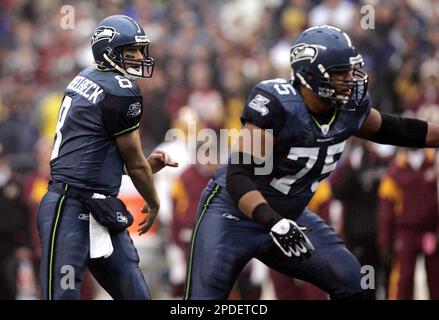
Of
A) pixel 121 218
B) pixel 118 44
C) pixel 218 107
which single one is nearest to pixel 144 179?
pixel 121 218

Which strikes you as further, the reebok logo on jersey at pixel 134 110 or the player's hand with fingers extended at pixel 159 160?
the player's hand with fingers extended at pixel 159 160

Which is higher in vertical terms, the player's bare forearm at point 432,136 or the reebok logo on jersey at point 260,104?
the reebok logo on jersey at point 260,104

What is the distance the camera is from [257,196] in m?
6.01

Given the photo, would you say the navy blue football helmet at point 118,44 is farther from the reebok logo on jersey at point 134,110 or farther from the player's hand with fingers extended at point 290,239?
the player's hand with fingers extended at point 290,239

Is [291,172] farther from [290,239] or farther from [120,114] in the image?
[120,114]

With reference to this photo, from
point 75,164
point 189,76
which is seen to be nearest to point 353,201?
point 189,76

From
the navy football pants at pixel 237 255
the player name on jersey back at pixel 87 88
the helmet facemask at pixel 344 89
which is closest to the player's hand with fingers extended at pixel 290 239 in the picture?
the navy football pants at pixel 237 255

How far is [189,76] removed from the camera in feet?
45.0

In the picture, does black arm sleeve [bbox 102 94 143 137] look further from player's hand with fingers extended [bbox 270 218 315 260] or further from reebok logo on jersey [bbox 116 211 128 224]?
player's hand with fingers extended [bbox 270 218 315 260]

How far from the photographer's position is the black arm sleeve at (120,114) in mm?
6035

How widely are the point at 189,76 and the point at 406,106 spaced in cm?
282

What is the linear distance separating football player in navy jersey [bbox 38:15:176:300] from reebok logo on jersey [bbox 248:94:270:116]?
59 cm

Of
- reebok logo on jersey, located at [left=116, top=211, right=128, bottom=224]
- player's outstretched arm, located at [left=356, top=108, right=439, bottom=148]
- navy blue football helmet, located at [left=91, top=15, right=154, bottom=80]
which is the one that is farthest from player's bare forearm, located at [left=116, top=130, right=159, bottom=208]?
player's outstretched arm, located at [left=356, top=108, right=439, bottom=148]

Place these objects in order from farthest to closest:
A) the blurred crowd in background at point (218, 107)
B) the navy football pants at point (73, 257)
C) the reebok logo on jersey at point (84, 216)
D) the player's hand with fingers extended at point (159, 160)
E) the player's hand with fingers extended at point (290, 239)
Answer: the blurred crowd in background at point (218, 107) → the player's hand with fingers extended at point (159, 160) → the reebok logo on jersey at point (84, 216) → the navy football pants at point (73, 257) → the player's hand with fingers extended at point (290, 239)
